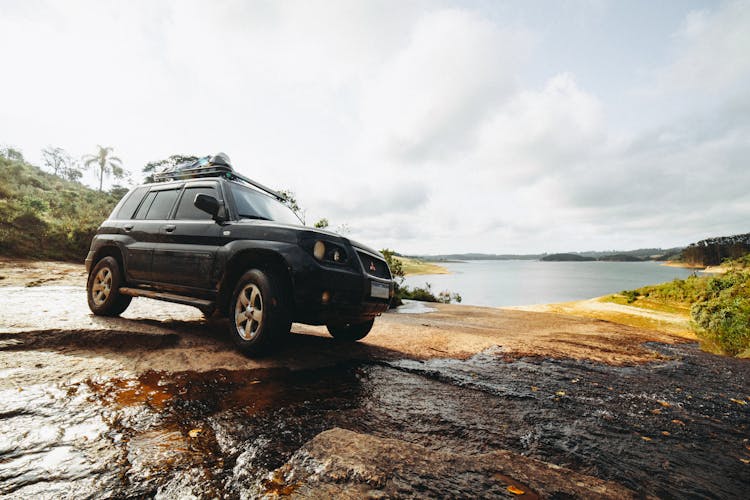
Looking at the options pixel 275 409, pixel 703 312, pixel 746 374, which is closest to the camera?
pixel 275 409

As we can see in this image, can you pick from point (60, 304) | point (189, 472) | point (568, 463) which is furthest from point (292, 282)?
point (60, 304)

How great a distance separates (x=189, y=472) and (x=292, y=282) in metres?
1.86

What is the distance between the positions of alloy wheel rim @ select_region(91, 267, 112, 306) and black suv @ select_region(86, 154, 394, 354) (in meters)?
0.02

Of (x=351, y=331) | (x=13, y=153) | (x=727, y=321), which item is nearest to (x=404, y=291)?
(x=727, y=321)

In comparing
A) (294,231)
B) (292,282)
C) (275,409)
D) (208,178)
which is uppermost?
(208,178)

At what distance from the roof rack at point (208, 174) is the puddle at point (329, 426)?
2.79 meters

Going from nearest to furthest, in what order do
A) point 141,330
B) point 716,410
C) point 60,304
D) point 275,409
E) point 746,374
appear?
1. point 275,409
2. point 716,410
3. point 141,330
4. point 746,374
5. point 60,304

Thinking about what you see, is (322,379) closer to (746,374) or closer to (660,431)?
(660,431)

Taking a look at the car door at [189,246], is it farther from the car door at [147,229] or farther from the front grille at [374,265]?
the front grille at [374,265]

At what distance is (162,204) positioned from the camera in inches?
181

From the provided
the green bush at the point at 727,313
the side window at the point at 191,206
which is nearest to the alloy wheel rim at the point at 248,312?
the side window at the point at 191,206

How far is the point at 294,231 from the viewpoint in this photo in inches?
130

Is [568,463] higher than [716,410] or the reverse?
higher

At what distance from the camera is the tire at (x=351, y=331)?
4.55 meters
